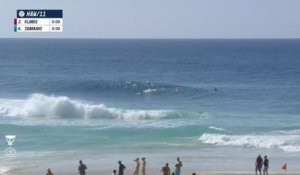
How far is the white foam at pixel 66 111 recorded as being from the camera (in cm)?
4638

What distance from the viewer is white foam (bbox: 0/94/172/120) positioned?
4638 cm

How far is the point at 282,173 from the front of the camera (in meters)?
26.6

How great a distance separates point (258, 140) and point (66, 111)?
62.1 feet

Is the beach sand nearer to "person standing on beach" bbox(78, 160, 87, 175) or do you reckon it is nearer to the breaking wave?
"person standing on beach" bbox(78, 160, 87, 175)

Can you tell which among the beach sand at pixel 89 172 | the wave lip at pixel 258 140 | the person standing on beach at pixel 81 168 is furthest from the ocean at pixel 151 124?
the person standing on beach at pixel 81 168

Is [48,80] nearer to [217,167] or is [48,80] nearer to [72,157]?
[72,157]

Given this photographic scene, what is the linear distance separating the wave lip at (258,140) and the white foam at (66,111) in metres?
10.2

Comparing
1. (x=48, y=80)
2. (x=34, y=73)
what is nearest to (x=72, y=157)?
(x=48, y=80)
